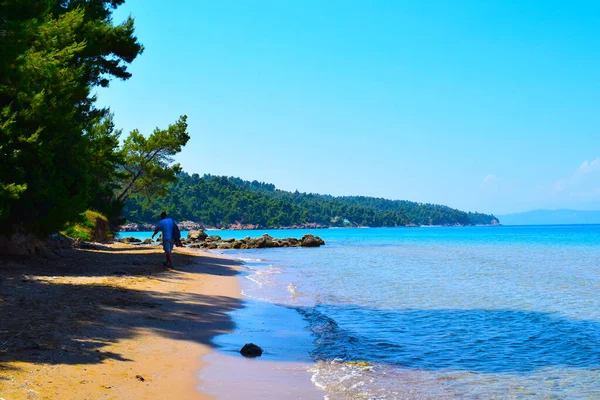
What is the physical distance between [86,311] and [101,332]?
158 centimetres

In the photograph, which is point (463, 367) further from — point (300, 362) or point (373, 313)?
point (373, 313)

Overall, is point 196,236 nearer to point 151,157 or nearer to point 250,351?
point 151,157

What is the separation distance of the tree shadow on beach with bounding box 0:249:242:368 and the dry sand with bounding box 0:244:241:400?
0.02 m

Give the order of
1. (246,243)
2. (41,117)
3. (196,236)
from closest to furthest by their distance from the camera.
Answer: (41,117)
(246,243)
(196,236)

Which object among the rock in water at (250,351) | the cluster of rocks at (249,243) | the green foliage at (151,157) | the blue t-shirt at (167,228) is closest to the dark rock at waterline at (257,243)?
the cluster of rocks at (249,243)

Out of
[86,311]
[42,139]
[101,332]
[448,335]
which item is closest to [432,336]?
[448,335]

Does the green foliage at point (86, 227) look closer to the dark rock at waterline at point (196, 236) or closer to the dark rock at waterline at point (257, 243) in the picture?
the dark rock at waterline at point (257, 243)

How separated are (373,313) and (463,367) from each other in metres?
5.58

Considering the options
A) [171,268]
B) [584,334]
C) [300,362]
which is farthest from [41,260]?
[584,334]

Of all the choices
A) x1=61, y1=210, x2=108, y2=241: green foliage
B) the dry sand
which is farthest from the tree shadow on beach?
x1=61, y1=210, x2=108, y2=241: green foliage

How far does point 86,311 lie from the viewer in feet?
32.2

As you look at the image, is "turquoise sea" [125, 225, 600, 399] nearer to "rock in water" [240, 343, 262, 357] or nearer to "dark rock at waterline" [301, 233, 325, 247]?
"rock in water" [240, 343, 262, 357]

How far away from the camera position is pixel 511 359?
9.36m

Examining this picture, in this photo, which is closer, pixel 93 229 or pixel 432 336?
pixel 432 336
